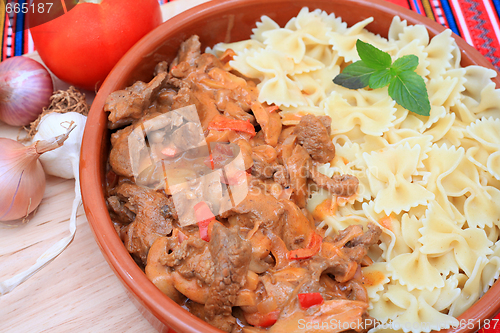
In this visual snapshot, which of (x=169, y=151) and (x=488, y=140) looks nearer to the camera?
(x=169, y=151)

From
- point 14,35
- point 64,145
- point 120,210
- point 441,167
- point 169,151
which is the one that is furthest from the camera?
point 14,35

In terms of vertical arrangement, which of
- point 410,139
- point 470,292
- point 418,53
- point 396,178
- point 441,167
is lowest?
point 470,292

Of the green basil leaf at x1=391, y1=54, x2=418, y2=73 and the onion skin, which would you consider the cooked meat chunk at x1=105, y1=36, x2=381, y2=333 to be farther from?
the green basil leaf at x1=391, y1=54, x2=418, y2=73

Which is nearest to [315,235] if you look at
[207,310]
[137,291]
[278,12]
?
[207,310]

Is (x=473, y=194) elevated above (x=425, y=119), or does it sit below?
below

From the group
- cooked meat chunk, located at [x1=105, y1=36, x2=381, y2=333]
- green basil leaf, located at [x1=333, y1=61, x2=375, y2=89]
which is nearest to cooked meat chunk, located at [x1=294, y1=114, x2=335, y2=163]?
cooked meat chunk, located at [x1=105, y1=36, x2=381, y2=333]

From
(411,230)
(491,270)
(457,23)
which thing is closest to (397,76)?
(411,230)

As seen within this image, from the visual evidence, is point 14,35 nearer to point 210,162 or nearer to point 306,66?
point 210,162
